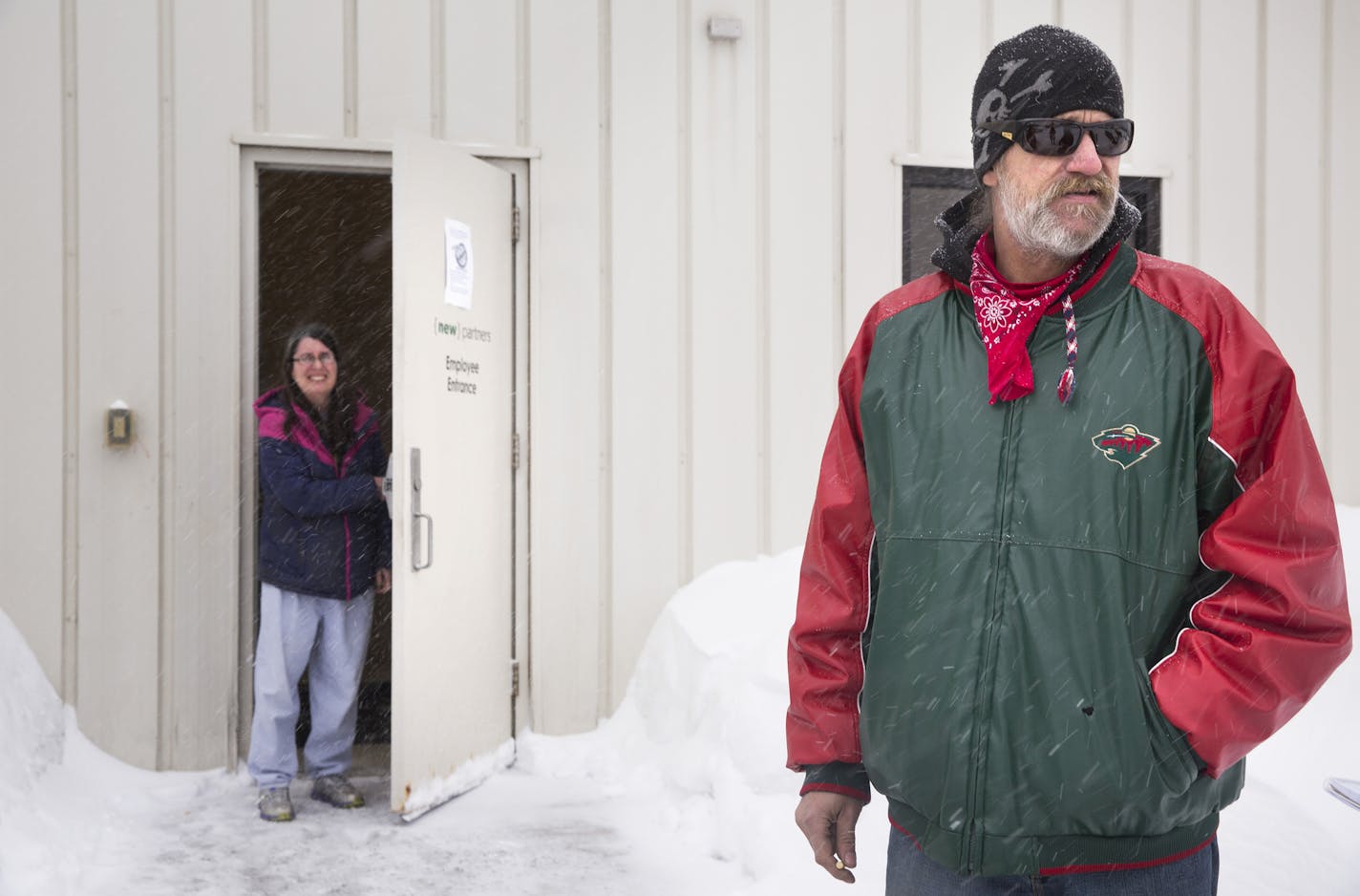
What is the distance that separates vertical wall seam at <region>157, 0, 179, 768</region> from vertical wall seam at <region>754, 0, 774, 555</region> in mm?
2518

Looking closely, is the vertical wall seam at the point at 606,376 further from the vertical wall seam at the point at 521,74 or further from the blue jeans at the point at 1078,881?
the blue jeans at the point at 1078,881

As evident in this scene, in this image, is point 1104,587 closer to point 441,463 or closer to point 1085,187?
point 1085,187

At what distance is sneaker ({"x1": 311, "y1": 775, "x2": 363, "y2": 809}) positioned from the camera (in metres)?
4.55

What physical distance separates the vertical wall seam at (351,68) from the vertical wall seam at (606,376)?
41.6 inches

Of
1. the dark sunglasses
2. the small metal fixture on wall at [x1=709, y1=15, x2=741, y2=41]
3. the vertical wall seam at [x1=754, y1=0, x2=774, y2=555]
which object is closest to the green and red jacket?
the dark sunglasses

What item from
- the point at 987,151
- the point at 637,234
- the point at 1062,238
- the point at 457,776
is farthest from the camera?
the point at 637,234

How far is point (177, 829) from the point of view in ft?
13.9

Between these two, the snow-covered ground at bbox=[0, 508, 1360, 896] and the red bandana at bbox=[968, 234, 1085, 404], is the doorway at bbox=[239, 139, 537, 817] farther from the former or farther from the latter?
the red bandana at bbox=[968, 234, 1085, 404]

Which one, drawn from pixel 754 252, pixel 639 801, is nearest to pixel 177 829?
pixel 639 801

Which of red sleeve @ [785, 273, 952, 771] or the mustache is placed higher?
the mustache

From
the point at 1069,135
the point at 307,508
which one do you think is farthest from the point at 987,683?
the point at 307,508

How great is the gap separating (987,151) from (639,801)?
11.2 feet

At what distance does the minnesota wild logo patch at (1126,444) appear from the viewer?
4.66 ft

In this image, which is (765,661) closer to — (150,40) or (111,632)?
(111,632)
